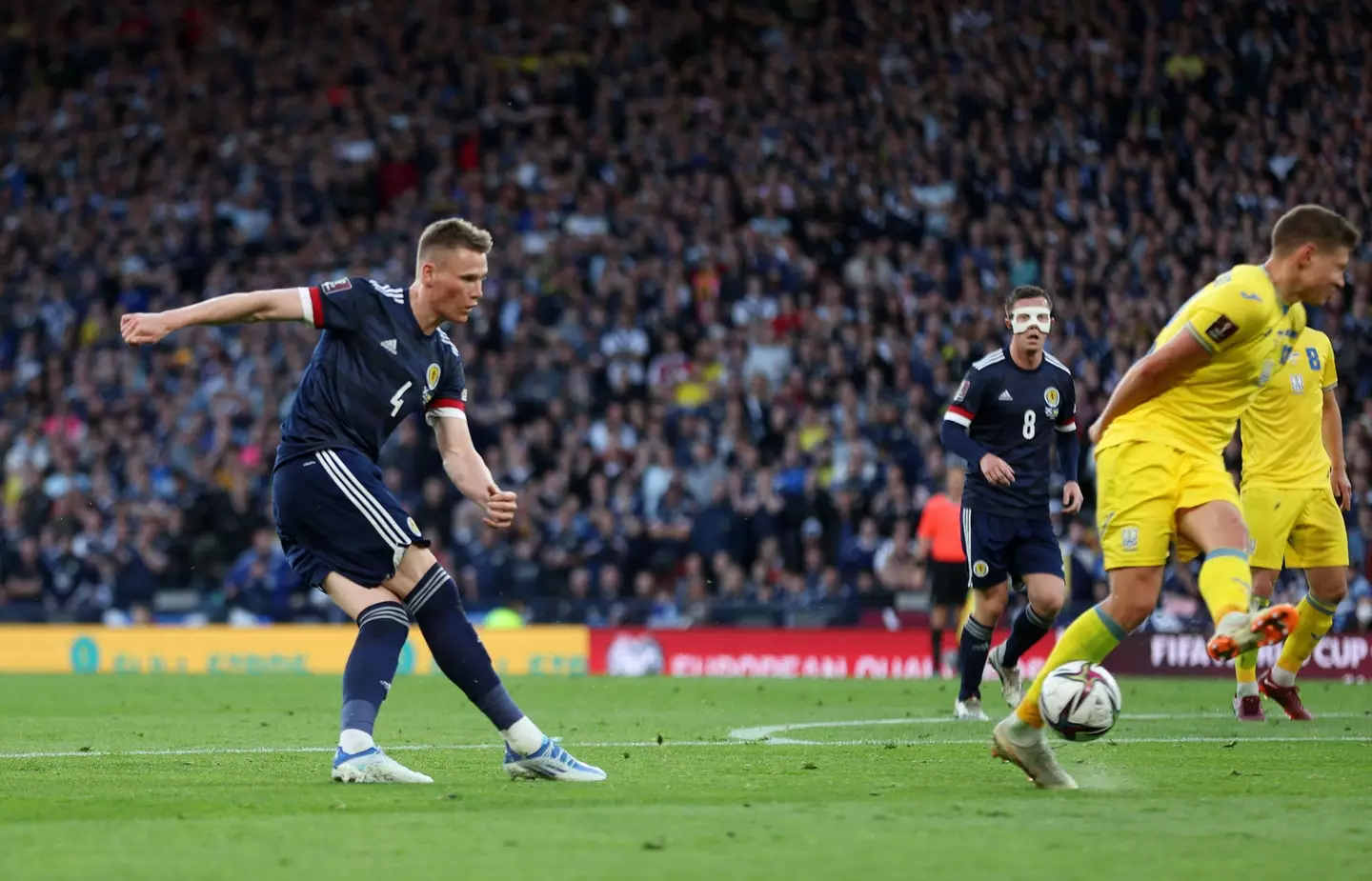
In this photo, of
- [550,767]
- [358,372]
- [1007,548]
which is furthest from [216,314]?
[1007,548]

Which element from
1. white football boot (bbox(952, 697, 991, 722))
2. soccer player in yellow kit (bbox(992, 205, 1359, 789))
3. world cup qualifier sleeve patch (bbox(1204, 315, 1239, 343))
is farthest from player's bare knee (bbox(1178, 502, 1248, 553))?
white football boot (bbox(952, 697, 991, 722))

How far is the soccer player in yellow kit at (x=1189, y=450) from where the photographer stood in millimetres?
7305

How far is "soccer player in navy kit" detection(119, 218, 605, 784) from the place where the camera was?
768cm

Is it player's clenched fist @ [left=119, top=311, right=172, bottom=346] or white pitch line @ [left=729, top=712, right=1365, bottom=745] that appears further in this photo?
white pitch line @ [left=729, top=712, right=1365, bottom=745]

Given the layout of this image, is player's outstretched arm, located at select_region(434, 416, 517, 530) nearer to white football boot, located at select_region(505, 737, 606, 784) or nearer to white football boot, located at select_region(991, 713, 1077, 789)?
white football boot, located at select_region(505, 737, 606, 784)

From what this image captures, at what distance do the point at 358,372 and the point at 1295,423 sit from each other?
261 inches

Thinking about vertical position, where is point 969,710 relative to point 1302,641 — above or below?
below

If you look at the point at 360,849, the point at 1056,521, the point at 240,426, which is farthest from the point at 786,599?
the point at 360,849

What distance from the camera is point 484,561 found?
22672 mm

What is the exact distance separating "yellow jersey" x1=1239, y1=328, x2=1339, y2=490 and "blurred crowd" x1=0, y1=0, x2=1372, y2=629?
25.0 feet

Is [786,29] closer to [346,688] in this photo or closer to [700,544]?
[700,544]

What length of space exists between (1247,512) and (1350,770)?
401 centimetres

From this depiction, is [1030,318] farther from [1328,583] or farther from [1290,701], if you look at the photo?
[1290,701]

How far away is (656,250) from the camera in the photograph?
26594mm
